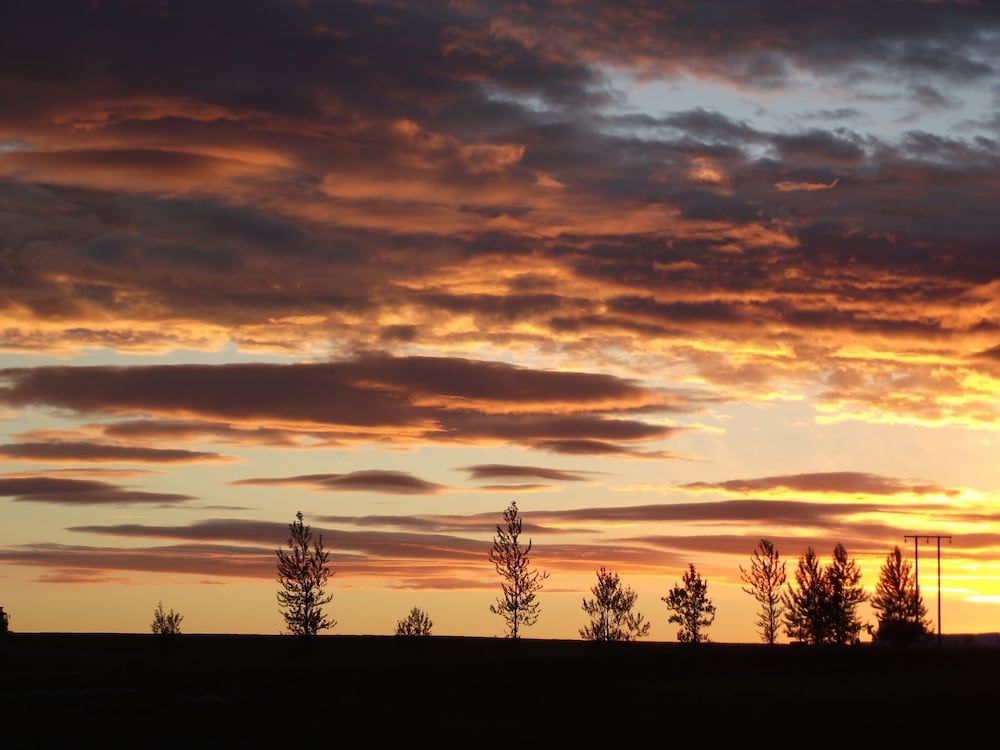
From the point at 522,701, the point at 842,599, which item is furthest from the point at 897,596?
the point at 522,701

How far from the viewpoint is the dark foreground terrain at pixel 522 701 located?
164 feet

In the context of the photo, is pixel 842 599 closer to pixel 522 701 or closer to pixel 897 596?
pixel 897 596

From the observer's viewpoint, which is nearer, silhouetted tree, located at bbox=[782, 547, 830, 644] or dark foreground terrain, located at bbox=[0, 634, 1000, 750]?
dark foreground terrain, located at bbox=[0, 634, 1000, 750]

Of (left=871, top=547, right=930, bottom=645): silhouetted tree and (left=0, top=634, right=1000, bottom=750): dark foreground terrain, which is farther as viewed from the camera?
(left=871, top=547, right=930, bottom=645): silhouetted tree

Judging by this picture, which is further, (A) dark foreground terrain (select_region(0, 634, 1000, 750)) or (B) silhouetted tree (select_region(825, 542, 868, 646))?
(B) silhouetted tree (select_region(825, 542, 868, 646))

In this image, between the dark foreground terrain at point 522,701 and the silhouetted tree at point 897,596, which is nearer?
the dark foreground terrain at point 522,701

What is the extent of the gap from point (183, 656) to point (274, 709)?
193 ft

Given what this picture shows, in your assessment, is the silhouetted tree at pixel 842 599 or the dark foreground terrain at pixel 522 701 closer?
the dark foreground terrain at pixel 522 701

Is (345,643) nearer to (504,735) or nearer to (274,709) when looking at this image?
(274,709)

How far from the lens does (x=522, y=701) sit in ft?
207

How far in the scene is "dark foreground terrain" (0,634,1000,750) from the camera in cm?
4997

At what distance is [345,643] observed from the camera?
438 ft

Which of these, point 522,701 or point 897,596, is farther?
point 897,596

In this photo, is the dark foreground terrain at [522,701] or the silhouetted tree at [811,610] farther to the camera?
the silhouetted tree at [811,610]
